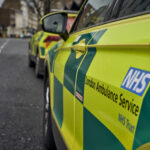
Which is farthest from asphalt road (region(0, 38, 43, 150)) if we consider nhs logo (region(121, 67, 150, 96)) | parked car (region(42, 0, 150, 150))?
nhs logo (region(121, 67, 150, 96))

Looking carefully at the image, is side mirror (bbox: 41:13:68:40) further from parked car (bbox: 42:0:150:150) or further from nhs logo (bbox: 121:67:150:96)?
nhs logo (bbox: 121:67:150:96)

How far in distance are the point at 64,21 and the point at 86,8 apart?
0.45 metres

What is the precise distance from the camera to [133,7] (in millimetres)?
1673

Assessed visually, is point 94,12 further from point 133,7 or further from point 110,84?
point 110,84

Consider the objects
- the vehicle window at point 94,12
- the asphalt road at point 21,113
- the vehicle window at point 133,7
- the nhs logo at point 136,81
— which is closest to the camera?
the nhs logo at point 136,81

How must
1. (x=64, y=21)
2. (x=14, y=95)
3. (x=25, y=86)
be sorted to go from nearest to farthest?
(x=64, y=21) → (x=14, y=95) → (x=25, y=86)

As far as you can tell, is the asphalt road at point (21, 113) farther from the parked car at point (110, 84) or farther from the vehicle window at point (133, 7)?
the vehicle window at point (133, 7)

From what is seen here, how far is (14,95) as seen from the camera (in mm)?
6023

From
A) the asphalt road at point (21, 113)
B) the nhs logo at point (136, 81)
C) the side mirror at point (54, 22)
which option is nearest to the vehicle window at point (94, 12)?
the side mirror at point (54, 22)

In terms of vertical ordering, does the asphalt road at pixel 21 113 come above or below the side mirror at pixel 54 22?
below

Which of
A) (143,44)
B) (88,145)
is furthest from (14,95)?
(143,44)

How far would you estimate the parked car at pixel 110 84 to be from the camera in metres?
1.16

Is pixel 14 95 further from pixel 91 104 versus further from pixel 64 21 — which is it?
pixel 91 104

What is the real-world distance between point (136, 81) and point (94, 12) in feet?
4.45
